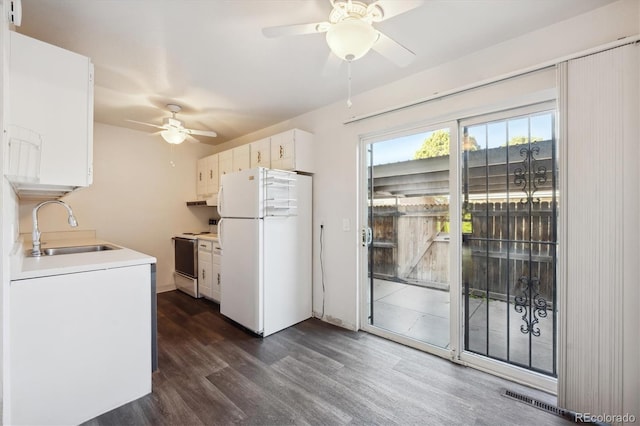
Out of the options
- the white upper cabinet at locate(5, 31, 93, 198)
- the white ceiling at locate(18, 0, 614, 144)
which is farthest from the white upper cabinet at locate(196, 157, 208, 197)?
the white upper cabinet at locate(5, 31, 93, 198)

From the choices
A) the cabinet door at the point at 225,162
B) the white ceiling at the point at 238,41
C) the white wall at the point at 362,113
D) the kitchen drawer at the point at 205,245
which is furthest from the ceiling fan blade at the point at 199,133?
the kitchen drawer at the point at 205,245

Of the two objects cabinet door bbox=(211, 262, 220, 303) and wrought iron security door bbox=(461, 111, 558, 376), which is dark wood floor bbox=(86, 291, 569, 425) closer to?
wrought iron security door bbox=(461, 111, 558, 376)

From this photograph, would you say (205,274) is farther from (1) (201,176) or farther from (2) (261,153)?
(2) (261,153)

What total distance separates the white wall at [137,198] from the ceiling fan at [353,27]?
373cm

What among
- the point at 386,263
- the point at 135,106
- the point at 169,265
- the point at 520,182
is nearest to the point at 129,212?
the point at 169,265

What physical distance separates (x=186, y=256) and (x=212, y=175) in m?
1.33

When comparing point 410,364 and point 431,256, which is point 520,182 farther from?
point 410,364

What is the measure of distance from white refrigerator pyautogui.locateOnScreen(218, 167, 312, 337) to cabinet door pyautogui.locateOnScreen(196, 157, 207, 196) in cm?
153

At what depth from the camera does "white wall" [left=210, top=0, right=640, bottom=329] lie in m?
1.73

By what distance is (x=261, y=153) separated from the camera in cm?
358

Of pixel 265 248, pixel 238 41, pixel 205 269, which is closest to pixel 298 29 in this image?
pixel 238 41

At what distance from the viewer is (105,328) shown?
1765 millimetres

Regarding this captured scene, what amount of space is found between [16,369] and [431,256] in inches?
116

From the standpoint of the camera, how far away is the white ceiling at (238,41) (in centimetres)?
169
